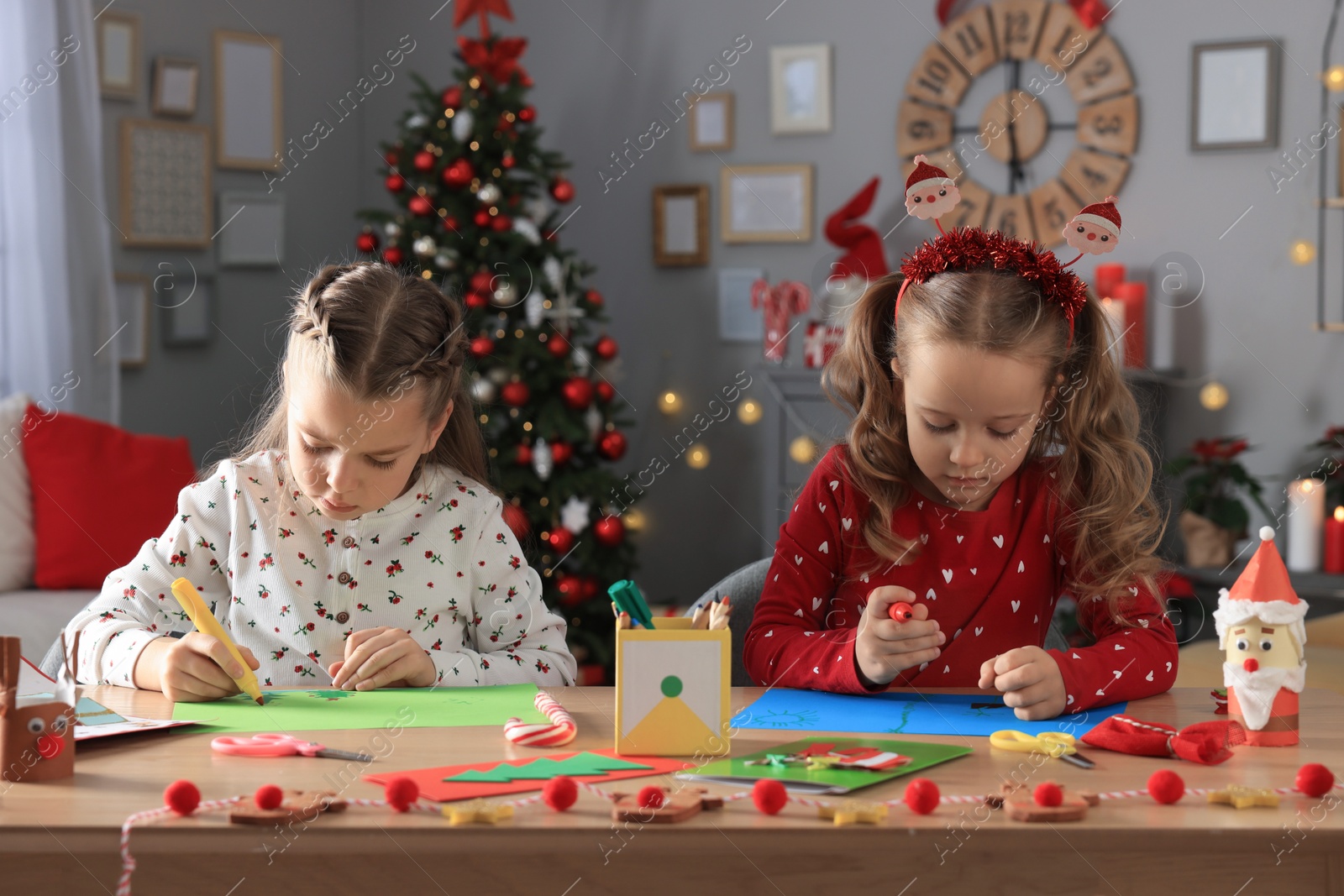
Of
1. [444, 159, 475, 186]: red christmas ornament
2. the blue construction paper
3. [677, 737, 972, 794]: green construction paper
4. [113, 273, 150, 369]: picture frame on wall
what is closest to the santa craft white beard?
the blue construction paper

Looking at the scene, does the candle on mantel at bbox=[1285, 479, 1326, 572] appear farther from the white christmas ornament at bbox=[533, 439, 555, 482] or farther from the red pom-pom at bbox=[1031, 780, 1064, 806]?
the red pom-pom at bbox=[1031, 780, 1064, 806]

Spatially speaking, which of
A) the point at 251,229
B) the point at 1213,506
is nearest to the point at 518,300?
the point at 251,229

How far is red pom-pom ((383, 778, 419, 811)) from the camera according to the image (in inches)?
33.3

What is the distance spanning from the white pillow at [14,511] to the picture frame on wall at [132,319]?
0.80m

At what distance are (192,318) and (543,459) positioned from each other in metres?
1.44

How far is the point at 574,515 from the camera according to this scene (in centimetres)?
375

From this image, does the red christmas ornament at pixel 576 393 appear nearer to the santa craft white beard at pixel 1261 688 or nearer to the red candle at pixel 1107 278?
the red candle at pixel 1107 278

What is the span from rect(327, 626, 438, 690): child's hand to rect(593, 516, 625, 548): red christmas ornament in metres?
2.58

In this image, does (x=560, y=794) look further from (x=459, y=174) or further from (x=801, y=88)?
(x=801, y=88)

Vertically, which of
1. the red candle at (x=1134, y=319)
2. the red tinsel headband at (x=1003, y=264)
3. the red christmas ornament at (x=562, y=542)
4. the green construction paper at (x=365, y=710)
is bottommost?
the red christmas ornament at (x=562, y=542)

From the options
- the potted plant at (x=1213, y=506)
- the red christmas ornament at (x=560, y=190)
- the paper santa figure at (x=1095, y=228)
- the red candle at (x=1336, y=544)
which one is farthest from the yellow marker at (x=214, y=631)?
the red candle at (x=1336, y=544)

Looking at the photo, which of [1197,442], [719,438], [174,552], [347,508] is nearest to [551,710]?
[347,508]

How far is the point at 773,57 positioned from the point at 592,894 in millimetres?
4044

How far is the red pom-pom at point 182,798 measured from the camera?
32.9 inches
